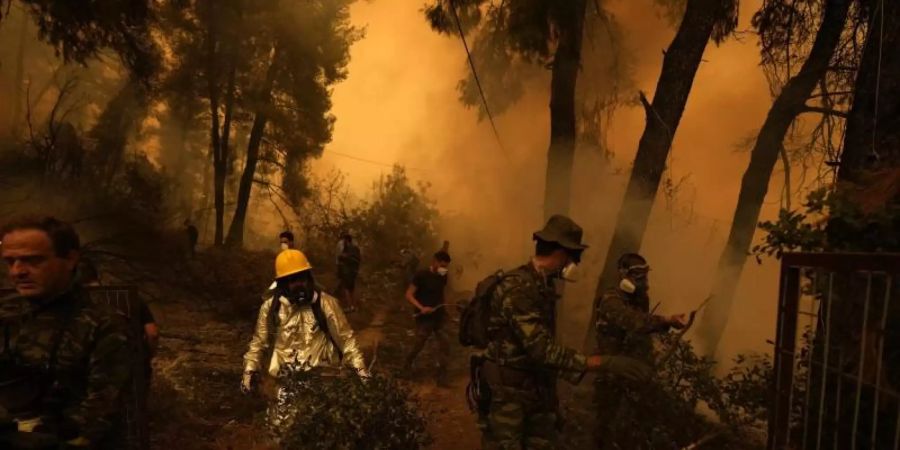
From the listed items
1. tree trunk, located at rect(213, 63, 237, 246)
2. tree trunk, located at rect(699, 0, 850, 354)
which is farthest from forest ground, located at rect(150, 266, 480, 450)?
tree trunk, located at rect(213, 63, 237, 246)

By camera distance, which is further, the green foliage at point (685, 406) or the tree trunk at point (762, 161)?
the tree trunk at point (762, 161)

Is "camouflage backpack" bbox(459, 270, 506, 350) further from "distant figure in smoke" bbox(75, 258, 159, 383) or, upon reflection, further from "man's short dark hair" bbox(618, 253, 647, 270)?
"distant figure in smoke" bbox(75, 258, 159, 383)

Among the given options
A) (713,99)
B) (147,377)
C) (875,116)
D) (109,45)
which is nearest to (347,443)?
(147,377)

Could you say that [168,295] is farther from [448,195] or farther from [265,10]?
[448,195]

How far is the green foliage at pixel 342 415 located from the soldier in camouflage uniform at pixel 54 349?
1686 millimetres

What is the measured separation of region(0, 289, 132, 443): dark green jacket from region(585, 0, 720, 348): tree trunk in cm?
604

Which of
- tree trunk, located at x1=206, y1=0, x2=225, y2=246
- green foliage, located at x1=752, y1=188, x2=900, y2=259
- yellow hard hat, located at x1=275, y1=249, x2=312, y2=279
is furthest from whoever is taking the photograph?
tree trunk, located at x1=206, y1=0, x2=225, y2=246

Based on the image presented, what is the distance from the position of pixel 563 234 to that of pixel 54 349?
8.20 feet

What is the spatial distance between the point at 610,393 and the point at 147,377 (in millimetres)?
3542

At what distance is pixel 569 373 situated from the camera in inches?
130

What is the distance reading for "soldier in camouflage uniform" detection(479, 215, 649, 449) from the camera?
10.5ft

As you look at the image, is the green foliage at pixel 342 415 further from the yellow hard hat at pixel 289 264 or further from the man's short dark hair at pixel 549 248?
the man's short dark hair at pixel 549 248

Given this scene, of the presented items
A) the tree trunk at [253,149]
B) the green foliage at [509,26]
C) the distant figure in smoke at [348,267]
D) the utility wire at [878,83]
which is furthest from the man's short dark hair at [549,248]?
the tree trunk at [253,149]

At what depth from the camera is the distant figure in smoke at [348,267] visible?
11.3 meters
